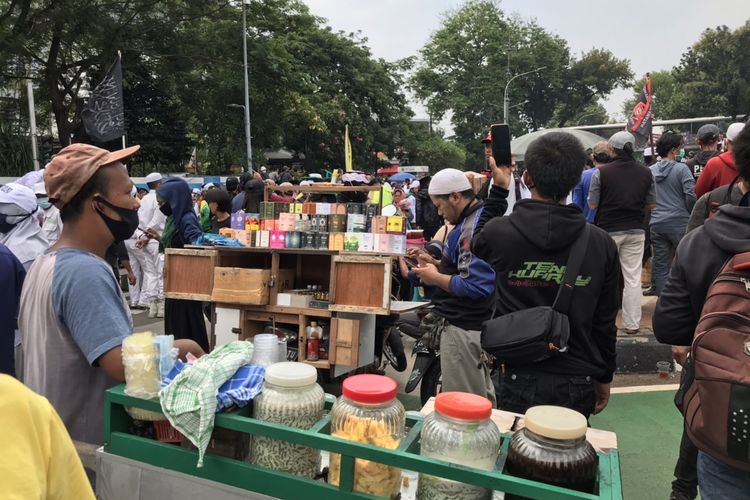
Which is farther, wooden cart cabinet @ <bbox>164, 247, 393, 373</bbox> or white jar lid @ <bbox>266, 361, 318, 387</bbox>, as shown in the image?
wooden cart cabinet @ <bbox>164, 247, 393, 373</bbox>

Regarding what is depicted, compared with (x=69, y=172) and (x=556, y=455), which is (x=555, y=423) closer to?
(x=556, y=455)

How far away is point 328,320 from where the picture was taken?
4.66 meters

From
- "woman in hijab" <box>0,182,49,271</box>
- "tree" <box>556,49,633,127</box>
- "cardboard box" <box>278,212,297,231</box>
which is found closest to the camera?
"woman in hijab" <box>0,182,49,271</box>

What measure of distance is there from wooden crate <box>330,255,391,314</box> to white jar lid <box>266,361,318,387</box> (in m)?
2.53

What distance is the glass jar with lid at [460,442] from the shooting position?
138cm

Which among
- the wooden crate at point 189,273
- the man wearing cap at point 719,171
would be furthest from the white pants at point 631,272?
the wooden crate at point 189,273

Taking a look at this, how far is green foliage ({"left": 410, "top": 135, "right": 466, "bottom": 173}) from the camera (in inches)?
1682

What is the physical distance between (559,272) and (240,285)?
295cm

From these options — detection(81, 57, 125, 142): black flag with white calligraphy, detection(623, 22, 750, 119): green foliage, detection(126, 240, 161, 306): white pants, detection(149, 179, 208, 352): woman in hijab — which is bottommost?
detection(126, 240, 161, 306): white pants

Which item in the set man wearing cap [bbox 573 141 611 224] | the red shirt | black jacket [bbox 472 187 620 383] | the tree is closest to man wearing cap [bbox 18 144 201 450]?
black jacket [bbox 472 187 620 383]

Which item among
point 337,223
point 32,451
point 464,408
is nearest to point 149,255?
A: point 337,223

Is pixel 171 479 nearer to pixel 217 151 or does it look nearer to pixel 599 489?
pixel 599 489

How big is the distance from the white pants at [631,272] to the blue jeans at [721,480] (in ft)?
13.6

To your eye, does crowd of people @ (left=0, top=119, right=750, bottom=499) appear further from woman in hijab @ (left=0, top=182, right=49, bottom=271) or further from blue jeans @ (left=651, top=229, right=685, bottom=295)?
blue jeans @ (left=651, top=229, right=685, bottom=295)
